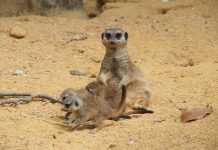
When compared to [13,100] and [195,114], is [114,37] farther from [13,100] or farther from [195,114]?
[195,114]

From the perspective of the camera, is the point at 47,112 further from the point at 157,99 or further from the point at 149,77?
the point at 149,77

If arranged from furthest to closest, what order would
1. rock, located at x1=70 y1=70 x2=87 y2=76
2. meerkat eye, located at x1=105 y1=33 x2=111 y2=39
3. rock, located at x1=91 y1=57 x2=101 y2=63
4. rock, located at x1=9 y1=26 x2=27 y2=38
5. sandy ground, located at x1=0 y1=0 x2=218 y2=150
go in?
rock, located at x1=9 y1=26 x2=27 y2=38
rock, located at x1=91 y1=57 x2=101 y2=63
rock, located at x1=70 y1=70 x2=87 y2=76
meerkat eye, located at x1=105 y1=33 x2=111 y2=39
sandy ground, located at x1=0 y1=0 x2=218 y2=150

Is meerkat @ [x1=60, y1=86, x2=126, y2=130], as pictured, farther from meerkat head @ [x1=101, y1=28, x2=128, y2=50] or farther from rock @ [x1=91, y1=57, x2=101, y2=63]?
rock @ [x1=91, y1=57, x2=101, y2=63]

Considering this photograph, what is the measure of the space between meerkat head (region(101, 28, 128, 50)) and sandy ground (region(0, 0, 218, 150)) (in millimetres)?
414

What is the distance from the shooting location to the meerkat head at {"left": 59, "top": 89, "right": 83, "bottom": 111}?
12.4 ft

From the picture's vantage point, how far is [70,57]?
215 inches

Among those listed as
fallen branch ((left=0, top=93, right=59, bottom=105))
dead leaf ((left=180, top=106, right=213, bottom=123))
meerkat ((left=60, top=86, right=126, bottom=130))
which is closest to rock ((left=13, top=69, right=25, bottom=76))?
fallen branch ((left=0, top=93, right=59, bottom=105))

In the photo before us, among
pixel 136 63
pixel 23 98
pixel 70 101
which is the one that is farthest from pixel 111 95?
pixel 136 63

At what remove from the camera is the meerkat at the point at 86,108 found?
3.80 meters

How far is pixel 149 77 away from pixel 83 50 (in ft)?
3.11

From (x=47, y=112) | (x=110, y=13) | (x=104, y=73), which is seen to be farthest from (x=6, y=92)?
(x=110, y=13)

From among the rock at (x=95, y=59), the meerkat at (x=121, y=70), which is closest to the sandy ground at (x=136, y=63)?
the rock at (x=95, y=59)

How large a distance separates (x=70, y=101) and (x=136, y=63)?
66.3 inches

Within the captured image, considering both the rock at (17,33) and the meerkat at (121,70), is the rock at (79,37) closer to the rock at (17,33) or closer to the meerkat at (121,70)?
the rock at (17,33)
